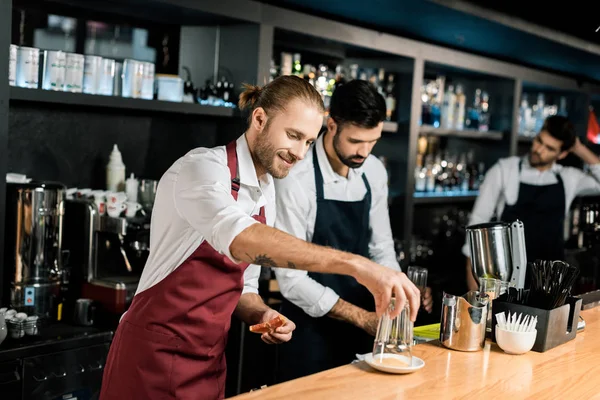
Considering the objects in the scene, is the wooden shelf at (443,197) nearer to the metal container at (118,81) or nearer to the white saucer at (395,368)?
the metal container at (118,81)

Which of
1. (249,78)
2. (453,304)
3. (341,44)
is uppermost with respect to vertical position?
(341,44)

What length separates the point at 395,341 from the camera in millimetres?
1818

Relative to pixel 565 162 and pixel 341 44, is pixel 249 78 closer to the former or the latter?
pixel 341 44

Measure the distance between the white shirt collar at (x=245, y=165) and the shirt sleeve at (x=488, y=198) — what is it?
7.41 feet

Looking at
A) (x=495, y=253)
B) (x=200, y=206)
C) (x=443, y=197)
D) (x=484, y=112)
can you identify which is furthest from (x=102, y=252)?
(x=484, y=112)

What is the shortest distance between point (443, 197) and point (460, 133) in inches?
17.1

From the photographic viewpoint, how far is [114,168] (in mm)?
3248

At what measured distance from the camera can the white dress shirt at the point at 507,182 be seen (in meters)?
Result: 4.10

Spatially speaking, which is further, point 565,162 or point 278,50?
point 565,162

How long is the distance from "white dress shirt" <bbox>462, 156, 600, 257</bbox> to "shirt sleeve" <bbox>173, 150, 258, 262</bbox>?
251 cm

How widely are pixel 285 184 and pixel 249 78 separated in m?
0.87

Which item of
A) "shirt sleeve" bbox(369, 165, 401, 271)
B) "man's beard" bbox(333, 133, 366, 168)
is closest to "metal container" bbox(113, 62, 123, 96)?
"man's beard" bbox(333, 133, 366, 168)

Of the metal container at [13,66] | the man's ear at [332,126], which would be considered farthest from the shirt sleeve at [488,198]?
the metal container at [13,66]

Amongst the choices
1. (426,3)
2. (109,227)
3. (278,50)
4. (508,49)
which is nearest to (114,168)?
(109,227)
